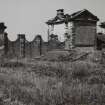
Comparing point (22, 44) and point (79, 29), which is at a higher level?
point (79, 29)

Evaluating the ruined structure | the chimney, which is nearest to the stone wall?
the ruined structure

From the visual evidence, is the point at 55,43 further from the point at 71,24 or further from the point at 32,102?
the point at 32,102

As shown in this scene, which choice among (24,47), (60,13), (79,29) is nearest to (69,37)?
(79,29)

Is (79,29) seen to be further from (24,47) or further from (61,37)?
(24,47)

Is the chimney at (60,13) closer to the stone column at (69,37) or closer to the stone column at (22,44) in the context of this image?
the stone column at (69,37)

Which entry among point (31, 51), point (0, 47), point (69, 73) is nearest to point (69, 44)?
point (31, 51)

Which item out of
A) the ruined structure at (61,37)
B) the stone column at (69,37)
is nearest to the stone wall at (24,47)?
the ruined structure at (61,37)

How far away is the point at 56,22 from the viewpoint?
38.2 m

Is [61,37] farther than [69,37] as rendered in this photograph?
Yes

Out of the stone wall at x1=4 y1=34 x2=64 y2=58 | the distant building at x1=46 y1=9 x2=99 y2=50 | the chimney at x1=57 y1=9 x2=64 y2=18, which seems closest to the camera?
the stone wall at x1=4 y1=34 x2=64 y2=58

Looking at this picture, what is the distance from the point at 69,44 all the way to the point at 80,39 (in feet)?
5.75

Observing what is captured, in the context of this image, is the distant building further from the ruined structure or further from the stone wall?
the stone wall

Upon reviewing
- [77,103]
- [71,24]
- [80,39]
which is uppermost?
[71,24]

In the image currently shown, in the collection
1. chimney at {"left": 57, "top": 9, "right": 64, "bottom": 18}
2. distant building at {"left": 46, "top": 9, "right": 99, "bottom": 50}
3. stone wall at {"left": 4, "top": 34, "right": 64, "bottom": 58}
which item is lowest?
stone wall at {"left": 4, "top": 34, "right": 64, "bottom": 58}
